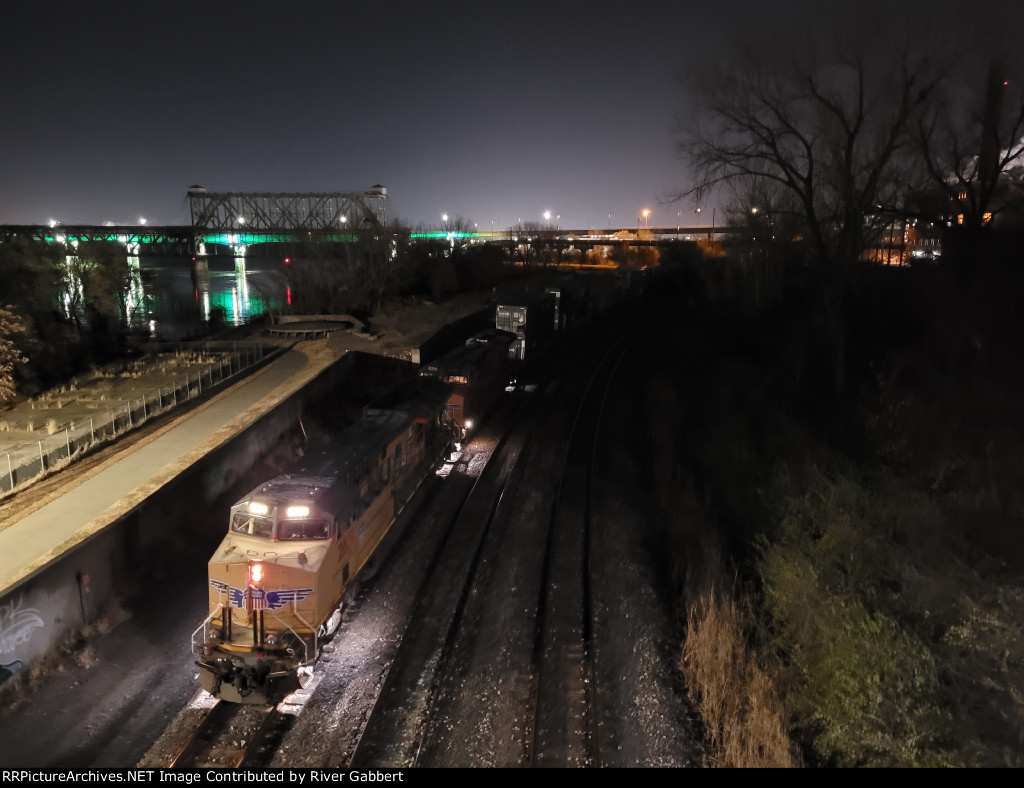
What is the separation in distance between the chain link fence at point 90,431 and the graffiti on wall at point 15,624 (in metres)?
6.92

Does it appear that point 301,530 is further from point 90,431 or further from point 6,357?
point 6,357

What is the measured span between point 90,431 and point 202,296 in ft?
251

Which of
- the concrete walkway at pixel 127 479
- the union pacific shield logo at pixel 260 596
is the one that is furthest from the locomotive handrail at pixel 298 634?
the concrete walkway at pixel 127 479

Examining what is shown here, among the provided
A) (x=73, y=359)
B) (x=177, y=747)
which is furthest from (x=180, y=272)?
(x=177, y=747)

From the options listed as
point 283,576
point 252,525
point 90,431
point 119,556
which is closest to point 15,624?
point 119,556

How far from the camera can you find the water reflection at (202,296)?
55469 millimetres

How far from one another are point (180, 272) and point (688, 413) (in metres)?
140

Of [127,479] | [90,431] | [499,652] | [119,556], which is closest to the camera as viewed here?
[499,652]

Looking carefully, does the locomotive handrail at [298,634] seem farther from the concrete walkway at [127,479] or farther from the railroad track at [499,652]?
the concrete walkway at [127,479]

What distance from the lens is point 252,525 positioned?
33.7 feet

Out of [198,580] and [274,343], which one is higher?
[274,343]

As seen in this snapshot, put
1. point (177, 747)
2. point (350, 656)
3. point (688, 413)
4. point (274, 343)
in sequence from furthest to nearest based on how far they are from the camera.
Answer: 1. point (274, 343)
2. point (688, 413)
3. point (350, 656)
4. point (177, 747)
